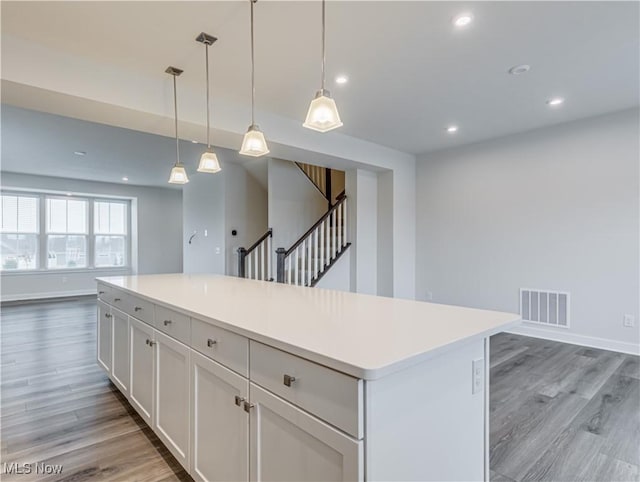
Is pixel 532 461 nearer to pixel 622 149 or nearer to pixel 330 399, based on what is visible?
pixel 330 399

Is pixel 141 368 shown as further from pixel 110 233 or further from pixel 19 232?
pixel 110 233

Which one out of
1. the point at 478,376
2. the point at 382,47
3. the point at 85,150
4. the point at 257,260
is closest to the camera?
the point at 478,376

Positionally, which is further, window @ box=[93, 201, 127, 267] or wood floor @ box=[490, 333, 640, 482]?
window @ box=[93, 201, 127, 267]

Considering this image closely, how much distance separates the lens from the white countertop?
101 centimetres

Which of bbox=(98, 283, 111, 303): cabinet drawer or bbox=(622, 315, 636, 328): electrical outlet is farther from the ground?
bbox=(98, 283, 111, 303): cabinet drawer

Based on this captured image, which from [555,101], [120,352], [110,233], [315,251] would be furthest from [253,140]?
[110,233]

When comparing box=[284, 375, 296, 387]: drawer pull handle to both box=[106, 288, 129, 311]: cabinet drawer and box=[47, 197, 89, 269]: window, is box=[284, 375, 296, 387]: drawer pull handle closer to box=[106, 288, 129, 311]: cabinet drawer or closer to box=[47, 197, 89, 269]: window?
box=[106, 288, 129, 311]: cabinet drawer

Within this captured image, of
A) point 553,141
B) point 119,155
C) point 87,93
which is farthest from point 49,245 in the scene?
point 553,141

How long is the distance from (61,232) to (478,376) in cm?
940

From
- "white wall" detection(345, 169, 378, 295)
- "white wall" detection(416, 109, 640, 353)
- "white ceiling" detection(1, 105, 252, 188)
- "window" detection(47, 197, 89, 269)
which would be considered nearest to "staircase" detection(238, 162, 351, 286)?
"white wall" detection(345, 169, 378, 295)

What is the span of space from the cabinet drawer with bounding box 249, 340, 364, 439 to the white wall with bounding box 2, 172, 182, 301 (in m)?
8.54

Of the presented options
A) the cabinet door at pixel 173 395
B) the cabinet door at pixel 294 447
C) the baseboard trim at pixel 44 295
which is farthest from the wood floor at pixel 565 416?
the baseboard trim at pixel 44 295

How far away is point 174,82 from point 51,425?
2.78m

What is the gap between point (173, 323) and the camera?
6.09 feet
